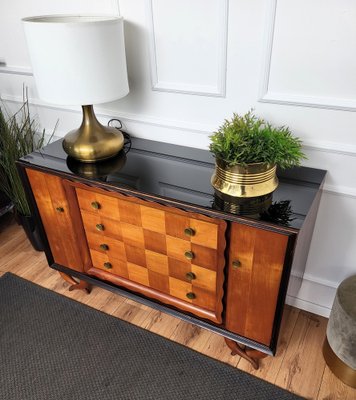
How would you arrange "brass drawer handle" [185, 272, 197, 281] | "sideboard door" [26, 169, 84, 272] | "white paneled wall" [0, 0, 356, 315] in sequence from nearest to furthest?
"white paneled wall" [0, 0, 356, 315] → "brass drawer handle" [185, 272, 197, 281] → "sideboard door" [26, 169, 84, 272]

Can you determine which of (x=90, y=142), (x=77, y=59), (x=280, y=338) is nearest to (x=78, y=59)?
(x=77, y=59)

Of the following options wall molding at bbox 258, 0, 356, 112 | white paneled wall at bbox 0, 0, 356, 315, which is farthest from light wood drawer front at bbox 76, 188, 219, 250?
wall molding at bbox 258, 0, 356, 112

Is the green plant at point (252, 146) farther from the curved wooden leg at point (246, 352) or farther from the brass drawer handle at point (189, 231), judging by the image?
the curved wooden leg at point (246, 352)

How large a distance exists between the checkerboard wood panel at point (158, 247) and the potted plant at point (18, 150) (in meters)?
0.52

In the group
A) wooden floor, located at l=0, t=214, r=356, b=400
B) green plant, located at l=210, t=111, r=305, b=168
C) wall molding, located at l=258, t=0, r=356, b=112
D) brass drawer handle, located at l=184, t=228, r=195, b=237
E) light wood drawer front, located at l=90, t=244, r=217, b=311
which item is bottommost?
wooden floor, located at l=0, t=214, r=356, b=400

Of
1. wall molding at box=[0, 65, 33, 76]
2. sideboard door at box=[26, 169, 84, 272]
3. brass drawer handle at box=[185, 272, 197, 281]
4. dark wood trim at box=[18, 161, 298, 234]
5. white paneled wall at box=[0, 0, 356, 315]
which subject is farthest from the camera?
wall molding at box=[0, 65, 33, 76]

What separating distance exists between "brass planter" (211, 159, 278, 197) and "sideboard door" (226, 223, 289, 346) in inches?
3.7

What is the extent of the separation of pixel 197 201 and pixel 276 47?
1.64 feet

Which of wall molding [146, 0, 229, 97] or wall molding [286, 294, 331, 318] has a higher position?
wall molding [146, 0, 229, 97]

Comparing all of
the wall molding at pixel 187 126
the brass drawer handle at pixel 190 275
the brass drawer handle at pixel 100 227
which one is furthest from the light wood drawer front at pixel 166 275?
the wall molding at pixel 187 126

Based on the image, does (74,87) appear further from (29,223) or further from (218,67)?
(29,223)

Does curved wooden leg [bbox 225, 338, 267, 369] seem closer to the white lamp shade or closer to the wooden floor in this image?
the wooden floor

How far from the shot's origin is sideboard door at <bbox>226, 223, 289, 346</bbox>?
2.91 feet

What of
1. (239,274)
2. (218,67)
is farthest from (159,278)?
(218,67)
